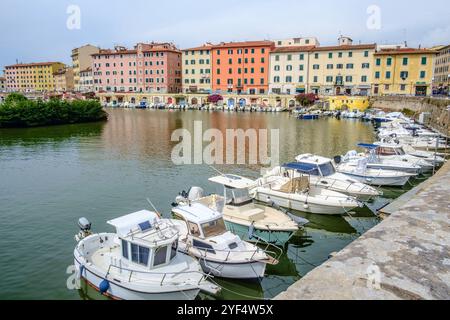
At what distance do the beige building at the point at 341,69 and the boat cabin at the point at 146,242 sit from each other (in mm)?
86745

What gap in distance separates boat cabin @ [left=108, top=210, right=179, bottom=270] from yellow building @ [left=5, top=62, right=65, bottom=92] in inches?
6988

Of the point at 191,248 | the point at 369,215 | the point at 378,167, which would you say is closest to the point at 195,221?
the point at 191,248

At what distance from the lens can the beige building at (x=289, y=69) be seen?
9581cm

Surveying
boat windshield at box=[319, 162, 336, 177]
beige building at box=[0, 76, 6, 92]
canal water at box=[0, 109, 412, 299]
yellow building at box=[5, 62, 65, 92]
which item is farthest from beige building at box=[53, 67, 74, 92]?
boat windshield at box=[319, 162, 336, 177]

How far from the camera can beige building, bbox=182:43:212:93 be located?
4321 inches

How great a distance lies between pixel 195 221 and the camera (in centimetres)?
1385

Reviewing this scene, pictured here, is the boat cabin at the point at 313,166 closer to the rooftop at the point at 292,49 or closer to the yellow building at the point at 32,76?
the rooftop at the point at 292,49

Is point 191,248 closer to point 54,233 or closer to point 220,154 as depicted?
point 54,233

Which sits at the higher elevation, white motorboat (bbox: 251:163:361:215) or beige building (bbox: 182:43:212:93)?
beige building (bbox: 182:43:212:93)

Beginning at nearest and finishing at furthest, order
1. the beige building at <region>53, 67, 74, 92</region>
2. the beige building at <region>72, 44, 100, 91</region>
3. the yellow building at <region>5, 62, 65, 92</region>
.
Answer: the beige building at <region>72, 44, 100, 91</region>, the beige building at <region>53, 67, 74, 92</region>, the yellow building at <region>5, 62, 65, 92</region>

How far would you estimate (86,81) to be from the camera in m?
136

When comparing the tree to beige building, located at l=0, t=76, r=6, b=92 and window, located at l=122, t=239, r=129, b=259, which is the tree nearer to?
window, located at l=122, t=239, r=129, b=259

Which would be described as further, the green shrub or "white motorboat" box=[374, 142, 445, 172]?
the green shrub

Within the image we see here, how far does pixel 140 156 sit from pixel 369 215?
23.0 metres
